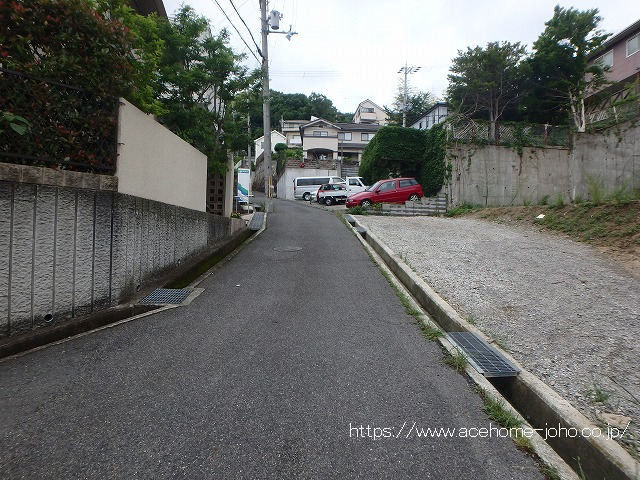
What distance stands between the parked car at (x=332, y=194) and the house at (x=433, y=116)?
38.7 feet

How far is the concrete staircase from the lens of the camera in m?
17.1

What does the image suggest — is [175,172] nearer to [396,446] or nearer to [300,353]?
[300,353]

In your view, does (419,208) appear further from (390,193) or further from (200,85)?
(200,85)

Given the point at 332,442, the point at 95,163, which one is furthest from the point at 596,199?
the point at 95,163

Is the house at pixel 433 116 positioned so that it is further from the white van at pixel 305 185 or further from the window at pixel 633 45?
the window at pixel 633 45

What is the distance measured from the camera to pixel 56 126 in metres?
3.78

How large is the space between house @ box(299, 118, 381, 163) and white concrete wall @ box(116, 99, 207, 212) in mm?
38614

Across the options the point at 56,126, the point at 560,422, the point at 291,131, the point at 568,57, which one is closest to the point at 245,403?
the point at 560,422

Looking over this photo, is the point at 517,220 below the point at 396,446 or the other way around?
the other way around

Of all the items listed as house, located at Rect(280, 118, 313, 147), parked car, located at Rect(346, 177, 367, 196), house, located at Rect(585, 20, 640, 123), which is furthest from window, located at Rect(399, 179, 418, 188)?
house, located at Rect(280, 118, 313, 147)

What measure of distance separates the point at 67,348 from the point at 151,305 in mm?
1147

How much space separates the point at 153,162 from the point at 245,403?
4084 millimetres

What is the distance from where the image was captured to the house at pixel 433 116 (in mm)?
31173

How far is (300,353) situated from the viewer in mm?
3428
